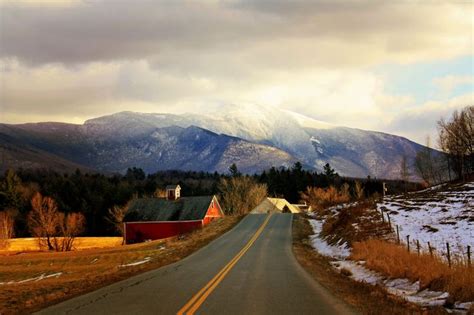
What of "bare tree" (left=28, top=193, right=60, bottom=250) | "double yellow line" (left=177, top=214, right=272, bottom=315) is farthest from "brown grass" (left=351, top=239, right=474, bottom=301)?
"bare tree" (left=28, top=193, right=60, bottom=250)

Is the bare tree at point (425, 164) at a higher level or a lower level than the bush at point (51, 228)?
higher

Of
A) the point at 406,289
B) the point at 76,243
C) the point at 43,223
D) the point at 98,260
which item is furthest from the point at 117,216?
the point at 406,289

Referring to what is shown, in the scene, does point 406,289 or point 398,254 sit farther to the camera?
point 398,254

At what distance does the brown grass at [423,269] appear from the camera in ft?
39.4

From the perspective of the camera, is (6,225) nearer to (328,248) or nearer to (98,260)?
(98,260)

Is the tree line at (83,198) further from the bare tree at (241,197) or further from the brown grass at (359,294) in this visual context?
the brown grass at (359,294)

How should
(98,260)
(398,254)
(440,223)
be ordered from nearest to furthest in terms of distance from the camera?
(398,254)
(440,223)
(98,260)

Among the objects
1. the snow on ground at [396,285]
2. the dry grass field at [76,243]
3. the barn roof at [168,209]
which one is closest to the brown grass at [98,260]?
the snow on ground at [396,285]

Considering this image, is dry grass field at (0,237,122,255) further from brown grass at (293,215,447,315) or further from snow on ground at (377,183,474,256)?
brown grass at (293,215,447,315)

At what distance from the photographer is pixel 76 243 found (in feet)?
281

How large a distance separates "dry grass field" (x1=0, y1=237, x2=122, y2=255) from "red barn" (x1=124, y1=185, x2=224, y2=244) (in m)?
5.52

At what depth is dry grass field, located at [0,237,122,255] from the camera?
81438mm

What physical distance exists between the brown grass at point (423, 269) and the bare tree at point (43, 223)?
73019 millimetres

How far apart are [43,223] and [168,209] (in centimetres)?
2447
